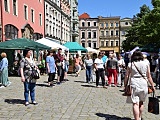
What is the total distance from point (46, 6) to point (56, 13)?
6.72 metres

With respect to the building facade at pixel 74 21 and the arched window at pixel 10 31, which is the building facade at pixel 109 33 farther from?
the arched window at pixel 10 31

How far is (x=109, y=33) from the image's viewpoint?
81875 mm

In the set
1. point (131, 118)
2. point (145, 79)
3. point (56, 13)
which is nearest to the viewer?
point (145, 79)

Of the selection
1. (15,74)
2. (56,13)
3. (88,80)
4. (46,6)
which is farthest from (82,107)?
(56,13)

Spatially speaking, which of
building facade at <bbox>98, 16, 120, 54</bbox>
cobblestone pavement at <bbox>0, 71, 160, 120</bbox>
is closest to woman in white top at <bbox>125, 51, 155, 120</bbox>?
cobblestone pavement at <bbox>0, 71, 160, 120</bbox>

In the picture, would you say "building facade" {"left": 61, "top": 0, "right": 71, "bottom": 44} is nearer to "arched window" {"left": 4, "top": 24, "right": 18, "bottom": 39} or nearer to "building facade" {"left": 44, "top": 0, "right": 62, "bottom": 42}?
"building facade" {"left": 44, "top": 0, "right": 62, "bottom": 42}

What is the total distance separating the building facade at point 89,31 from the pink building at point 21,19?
148ft

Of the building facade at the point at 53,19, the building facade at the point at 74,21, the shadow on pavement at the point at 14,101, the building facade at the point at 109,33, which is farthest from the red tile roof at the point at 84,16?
the shadow on pavement at the point at 14,101

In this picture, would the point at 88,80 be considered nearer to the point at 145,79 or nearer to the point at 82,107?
the point at 82,107

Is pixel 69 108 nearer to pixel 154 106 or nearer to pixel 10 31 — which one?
pixel 154 106

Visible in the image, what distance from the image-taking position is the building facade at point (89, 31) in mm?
80562

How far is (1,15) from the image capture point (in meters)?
22.9

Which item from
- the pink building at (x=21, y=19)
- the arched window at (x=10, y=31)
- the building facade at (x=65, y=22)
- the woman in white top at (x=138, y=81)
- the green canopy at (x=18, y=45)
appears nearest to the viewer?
the woman in white top at (x=138, y=81)

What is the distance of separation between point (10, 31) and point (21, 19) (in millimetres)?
3475
